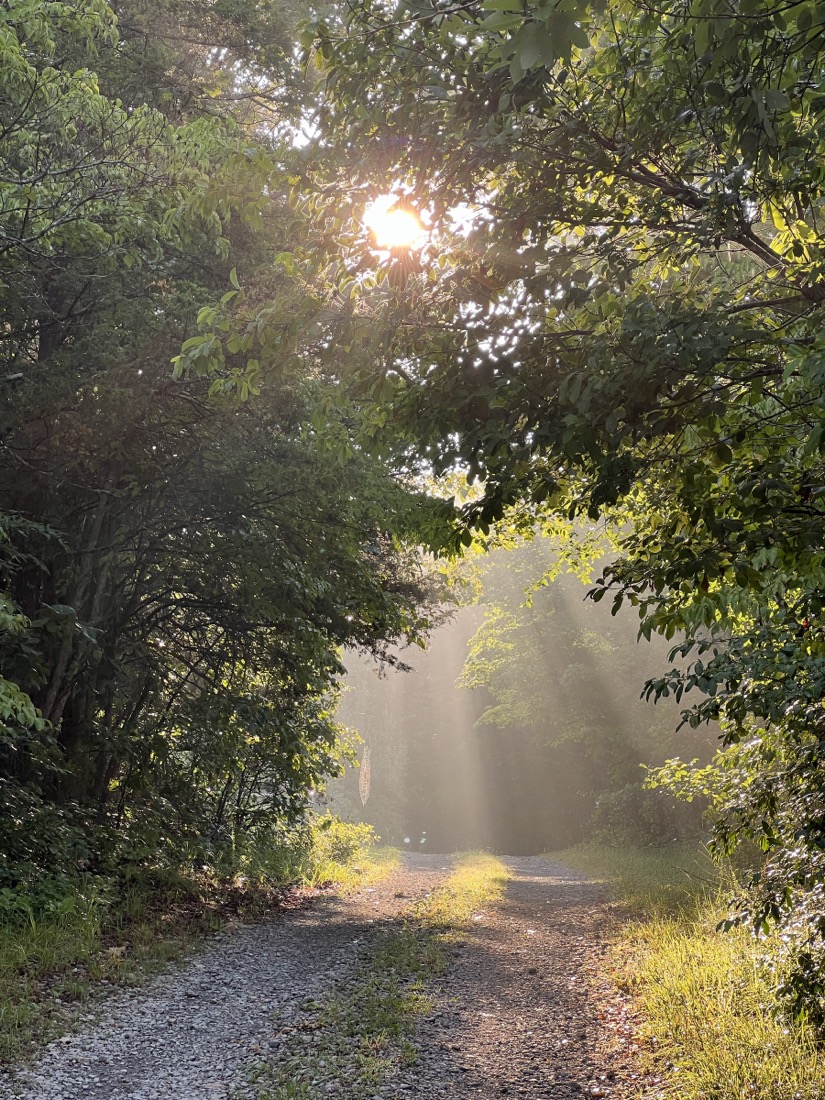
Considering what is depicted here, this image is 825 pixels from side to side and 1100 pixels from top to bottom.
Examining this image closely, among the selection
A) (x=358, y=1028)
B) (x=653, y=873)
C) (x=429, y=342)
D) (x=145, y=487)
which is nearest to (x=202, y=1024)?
(x=358, y=1028)

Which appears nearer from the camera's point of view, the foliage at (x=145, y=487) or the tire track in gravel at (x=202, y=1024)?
the tire track in gravel at (x=202, y=1024)

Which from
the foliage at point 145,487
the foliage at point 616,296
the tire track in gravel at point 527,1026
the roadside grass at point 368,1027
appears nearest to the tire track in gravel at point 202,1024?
the roadside grass at point 368,1027

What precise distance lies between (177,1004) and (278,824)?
8.60 meters

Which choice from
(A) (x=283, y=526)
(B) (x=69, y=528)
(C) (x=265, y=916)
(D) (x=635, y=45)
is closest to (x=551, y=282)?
(D) (x=635, y=45)

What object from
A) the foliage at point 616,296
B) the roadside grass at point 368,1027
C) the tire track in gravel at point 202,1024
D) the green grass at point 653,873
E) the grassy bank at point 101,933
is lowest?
the green grass at point 653,873

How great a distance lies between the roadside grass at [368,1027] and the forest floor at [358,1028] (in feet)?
0.04

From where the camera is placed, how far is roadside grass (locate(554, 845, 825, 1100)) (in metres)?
3.69

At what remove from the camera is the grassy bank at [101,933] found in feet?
15.7

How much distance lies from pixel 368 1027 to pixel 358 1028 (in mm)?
64

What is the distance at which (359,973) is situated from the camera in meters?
6.41

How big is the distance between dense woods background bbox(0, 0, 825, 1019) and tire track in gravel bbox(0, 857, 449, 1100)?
1547mm

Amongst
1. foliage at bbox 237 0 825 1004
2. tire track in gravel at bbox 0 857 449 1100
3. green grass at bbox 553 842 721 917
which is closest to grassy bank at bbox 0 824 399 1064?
tire track in gravel at bbox 0 857 449 1100

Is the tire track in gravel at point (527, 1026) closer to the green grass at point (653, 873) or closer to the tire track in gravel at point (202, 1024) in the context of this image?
the tire track in gravel at point (202, 1024)

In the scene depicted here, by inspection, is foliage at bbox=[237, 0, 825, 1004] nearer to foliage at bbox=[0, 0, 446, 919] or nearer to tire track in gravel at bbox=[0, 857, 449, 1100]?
foliage at bbox=[0, 0, 446, 919]
